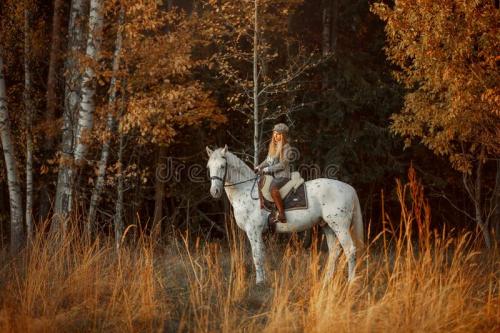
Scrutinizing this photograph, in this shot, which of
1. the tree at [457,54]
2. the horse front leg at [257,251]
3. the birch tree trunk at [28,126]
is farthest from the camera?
the birch tree trunk at [28,126]

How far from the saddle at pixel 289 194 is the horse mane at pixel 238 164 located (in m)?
0.25

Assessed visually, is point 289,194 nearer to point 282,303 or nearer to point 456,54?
point 282,303

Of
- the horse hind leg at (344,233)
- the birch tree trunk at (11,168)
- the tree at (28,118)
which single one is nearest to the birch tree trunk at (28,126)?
the tree at (28,118)

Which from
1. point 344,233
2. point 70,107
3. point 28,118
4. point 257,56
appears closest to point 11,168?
point 28,118

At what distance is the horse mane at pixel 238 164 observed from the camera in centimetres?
917

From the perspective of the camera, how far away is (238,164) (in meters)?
9.27

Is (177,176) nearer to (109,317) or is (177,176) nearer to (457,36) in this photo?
(457,36)

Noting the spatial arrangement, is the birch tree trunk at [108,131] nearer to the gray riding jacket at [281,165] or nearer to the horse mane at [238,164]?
the horse mane at [238,164]

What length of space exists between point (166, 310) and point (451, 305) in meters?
2.99

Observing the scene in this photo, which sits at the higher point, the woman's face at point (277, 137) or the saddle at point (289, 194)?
the woman's face at point (277, 137)

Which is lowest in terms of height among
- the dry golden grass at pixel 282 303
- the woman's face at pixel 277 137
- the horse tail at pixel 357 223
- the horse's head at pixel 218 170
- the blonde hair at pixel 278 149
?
the dry golden grass at pixel 282 303

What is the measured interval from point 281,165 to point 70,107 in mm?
5938

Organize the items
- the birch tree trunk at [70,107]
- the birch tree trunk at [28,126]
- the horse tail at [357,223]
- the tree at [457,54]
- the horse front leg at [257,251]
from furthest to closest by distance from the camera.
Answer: the birch tree trunk at [28,126] < the birch tree trunk at [70,107] < the tree at [457,54] < the horse tail at [357,223] < the horse front leg at [257,251]

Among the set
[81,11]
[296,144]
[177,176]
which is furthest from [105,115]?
[296,144]
